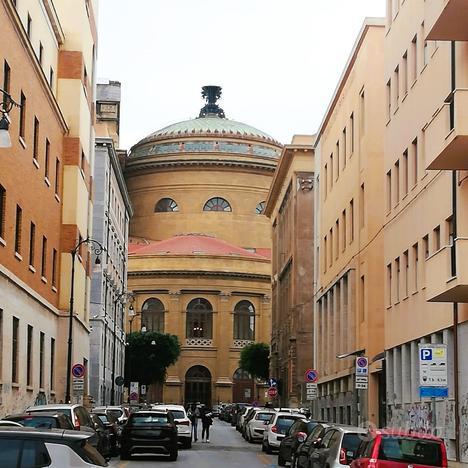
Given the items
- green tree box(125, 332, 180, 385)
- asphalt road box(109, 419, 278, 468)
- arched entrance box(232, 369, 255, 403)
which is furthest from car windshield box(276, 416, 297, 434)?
arched entrance box(232, 369, 255, 403)

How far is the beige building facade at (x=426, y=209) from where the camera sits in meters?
26.6

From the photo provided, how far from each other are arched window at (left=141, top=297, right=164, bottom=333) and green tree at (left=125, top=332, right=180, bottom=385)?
9400 mm

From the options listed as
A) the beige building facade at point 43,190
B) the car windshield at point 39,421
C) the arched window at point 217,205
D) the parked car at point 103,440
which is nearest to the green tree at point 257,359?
the arched window at point 217,205

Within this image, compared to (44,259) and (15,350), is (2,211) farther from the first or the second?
(44,259)

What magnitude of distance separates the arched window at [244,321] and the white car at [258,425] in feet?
221

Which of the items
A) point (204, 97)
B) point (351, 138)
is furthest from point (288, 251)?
point (204, 97)

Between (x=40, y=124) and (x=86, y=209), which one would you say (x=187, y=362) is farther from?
(x=40, y=124)

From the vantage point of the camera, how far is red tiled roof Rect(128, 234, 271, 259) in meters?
118

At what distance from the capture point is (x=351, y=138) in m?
51.8

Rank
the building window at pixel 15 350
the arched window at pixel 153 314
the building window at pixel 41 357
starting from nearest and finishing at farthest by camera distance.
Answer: the building window at pixel 15 350, the building window at pixel 41 357, the arched window at pixel 153 314

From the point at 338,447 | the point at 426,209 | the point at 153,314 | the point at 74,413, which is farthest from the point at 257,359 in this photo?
the point at 338,447

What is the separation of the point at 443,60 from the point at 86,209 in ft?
94.8

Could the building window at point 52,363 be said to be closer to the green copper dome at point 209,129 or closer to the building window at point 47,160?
the building window at point 47,160

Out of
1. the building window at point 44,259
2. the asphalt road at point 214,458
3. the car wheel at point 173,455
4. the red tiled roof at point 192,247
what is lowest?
the asphalt road at point 214,458
